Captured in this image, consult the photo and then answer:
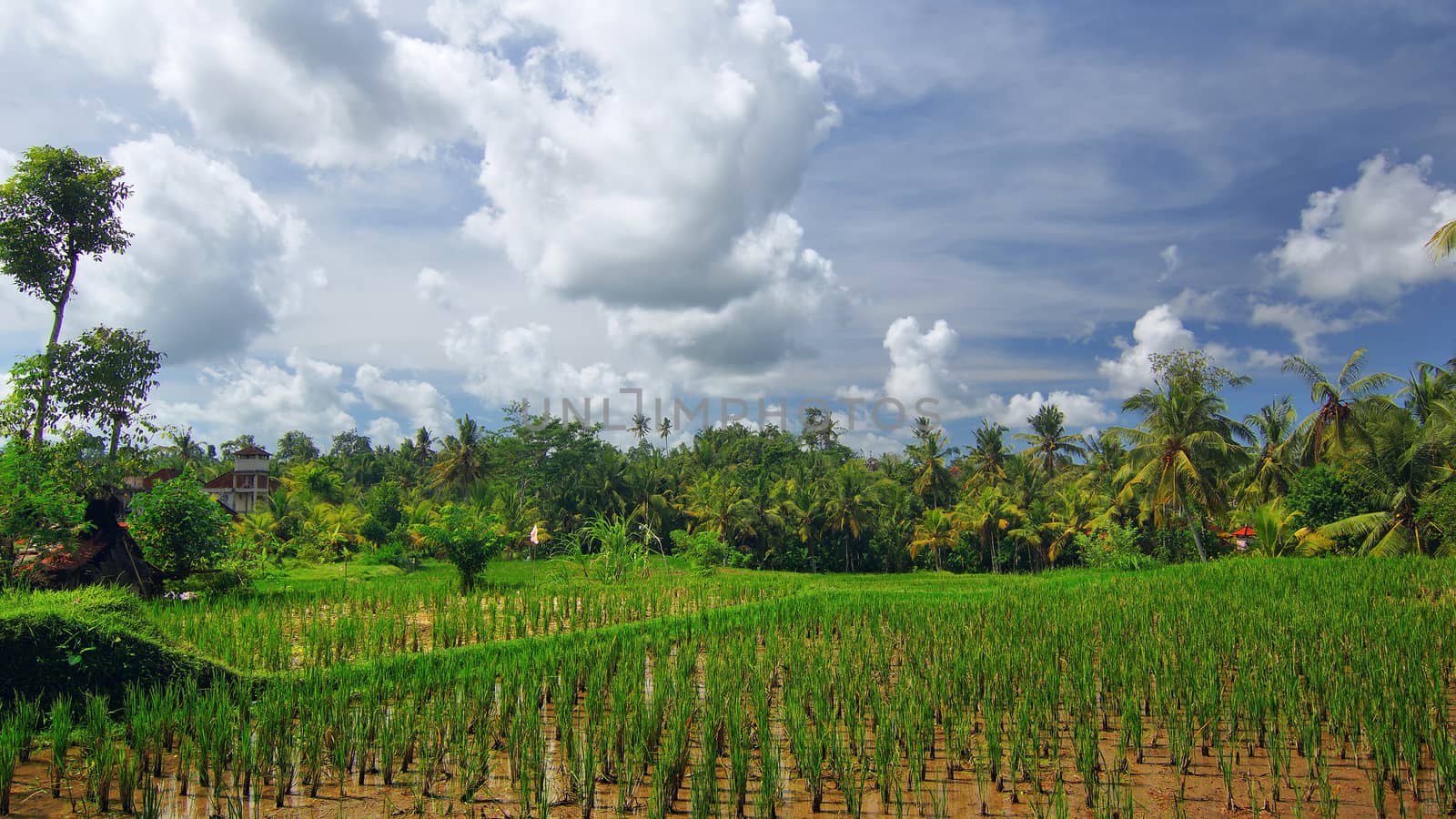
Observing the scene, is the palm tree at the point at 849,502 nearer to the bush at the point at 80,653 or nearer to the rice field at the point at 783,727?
the rice field at the point at 783,727

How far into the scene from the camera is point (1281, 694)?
4.74 metres

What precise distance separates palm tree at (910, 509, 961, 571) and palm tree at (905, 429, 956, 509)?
157 inches

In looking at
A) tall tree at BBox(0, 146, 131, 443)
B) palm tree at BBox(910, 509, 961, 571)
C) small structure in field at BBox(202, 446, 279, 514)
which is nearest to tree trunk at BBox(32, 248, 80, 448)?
tall tree at BBox(0, 146, 131, 443)

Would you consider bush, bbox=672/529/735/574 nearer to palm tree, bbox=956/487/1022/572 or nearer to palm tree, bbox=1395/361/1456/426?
palm tree, bbox=956/487/1022/572

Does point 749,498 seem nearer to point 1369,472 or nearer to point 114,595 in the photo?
point 1369,472

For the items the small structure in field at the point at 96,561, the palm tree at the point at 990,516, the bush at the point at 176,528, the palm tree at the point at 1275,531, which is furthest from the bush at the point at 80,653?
the palm tree at the point at 990,516

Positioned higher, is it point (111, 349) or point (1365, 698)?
point (111, 349)

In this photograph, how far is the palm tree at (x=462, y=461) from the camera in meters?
34.8

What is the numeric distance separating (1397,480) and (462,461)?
3366 cm

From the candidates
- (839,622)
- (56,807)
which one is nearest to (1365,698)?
(839,622)

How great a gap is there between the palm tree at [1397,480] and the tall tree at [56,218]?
2650 cm

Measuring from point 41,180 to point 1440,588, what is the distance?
23.2 meters

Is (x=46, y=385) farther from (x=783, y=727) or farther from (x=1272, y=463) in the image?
(x=1272, y=463)

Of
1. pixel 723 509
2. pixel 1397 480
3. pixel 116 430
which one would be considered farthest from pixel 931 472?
pixel 116 430
